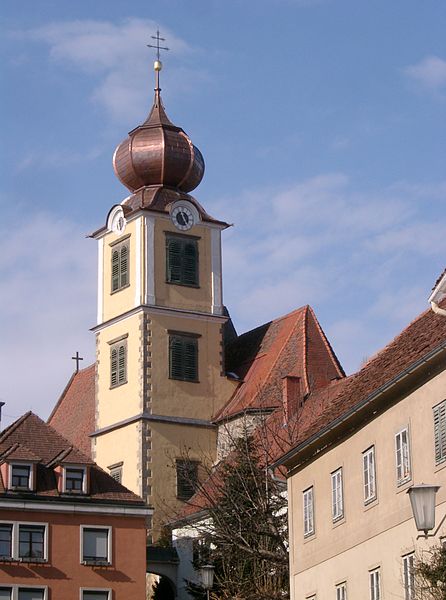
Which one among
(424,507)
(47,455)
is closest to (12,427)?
(47,455)

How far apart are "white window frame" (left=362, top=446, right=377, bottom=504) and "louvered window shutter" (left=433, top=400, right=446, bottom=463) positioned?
2.98 meters

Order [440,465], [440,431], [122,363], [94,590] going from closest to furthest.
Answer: [440,465] → [440,431] → [94,590] → [122,363]

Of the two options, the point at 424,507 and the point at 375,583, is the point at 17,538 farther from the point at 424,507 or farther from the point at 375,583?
the point at 424,507

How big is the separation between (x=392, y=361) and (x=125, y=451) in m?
31.3

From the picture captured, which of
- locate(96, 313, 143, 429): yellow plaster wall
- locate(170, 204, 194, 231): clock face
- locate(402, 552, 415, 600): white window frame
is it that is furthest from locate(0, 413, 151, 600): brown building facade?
locate(402, 552, 415, 600): white window frame

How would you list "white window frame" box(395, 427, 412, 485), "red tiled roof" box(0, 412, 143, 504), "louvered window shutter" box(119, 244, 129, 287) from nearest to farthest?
"white window frame" box(395, 427, 412, 485), "red tiled roof" box(0, 412, 143, 504), "louvered window shutter" box(119, 244, 129, 287)

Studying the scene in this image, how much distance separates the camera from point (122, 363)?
204 feet

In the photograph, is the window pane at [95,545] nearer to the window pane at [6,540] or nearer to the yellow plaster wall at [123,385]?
the window pane at [6,540]

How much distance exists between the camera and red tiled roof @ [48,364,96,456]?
6932cm

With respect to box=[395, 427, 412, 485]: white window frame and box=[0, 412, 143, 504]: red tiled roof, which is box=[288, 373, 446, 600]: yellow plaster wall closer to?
box=[395, 427, 412, 485]: white window frame

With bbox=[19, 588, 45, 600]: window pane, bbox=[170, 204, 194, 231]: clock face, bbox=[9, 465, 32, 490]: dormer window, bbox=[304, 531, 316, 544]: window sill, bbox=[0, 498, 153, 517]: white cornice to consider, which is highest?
bbox=[170, 204, 194, 231]: clock face

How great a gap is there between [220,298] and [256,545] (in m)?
22.2

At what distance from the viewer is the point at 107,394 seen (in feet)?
206

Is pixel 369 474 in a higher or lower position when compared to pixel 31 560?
lower
